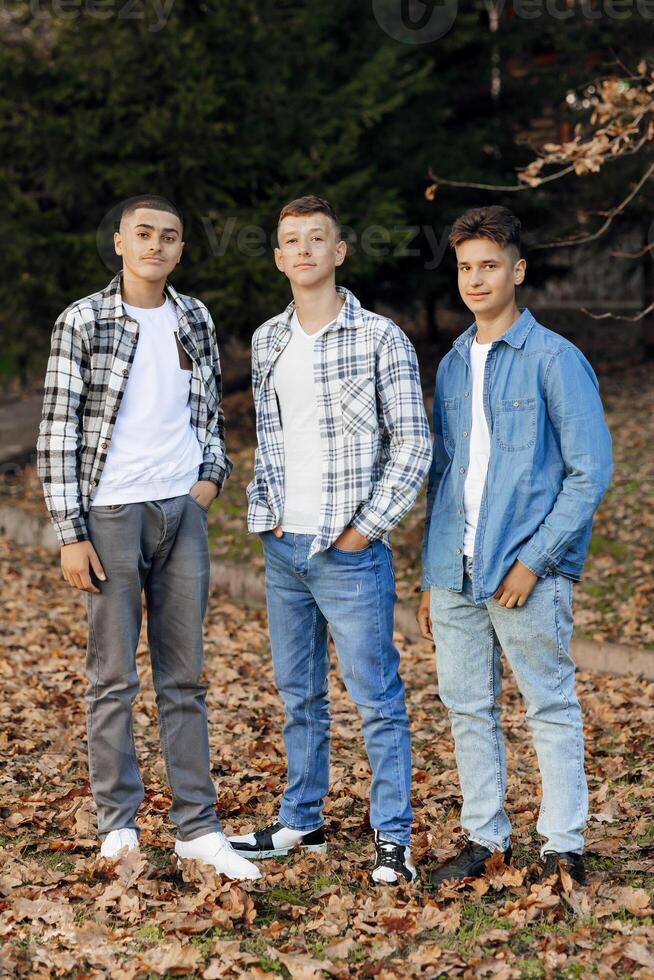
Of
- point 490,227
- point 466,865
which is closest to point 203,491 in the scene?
point 490,227

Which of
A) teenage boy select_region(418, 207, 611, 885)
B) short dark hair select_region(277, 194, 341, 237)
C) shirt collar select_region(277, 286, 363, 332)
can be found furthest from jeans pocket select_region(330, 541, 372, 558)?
short dark hair select_region(277, 194, 341, 237)

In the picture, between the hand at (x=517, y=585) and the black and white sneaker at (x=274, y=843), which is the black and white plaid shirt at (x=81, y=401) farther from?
the hand at (x=517, y=585)

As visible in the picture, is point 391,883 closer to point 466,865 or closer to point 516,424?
point 466,865

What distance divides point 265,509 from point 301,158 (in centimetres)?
982

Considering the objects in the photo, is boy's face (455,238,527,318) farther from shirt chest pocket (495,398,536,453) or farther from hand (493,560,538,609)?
hand (493,560,538,609)

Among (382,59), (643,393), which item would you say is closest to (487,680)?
(382,59)

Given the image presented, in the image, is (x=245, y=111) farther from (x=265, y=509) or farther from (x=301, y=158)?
(x=265, y=509)

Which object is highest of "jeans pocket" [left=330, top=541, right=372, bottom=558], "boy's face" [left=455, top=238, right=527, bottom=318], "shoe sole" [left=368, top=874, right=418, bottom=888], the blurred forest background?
the blurred forest background

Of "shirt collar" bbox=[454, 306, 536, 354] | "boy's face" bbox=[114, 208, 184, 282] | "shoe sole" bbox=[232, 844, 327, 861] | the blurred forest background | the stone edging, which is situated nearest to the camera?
"shirt collar" bbox=[454, 306, 536, 354]

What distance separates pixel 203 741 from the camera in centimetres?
426

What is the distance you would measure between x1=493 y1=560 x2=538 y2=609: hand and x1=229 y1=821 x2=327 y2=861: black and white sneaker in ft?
4.37

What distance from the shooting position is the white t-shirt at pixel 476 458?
393 cm

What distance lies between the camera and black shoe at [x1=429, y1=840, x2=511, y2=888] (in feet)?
13.3

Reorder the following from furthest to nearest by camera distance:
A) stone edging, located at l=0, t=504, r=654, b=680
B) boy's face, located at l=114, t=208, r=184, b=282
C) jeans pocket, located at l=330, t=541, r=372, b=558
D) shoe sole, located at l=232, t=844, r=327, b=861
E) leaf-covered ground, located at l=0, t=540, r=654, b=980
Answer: stone edging, located at l=0, t=504, r=654, b=680 < shoe sole, located at l=232, t=844, r=327, b=861 < boy's face, located at l=114, t=208, r=184, b=282 < jeans pocket, located at l=330, t=541, r=372, b=558 < leaf-covered ground, located at l=0, t=540, r=654, b=980
